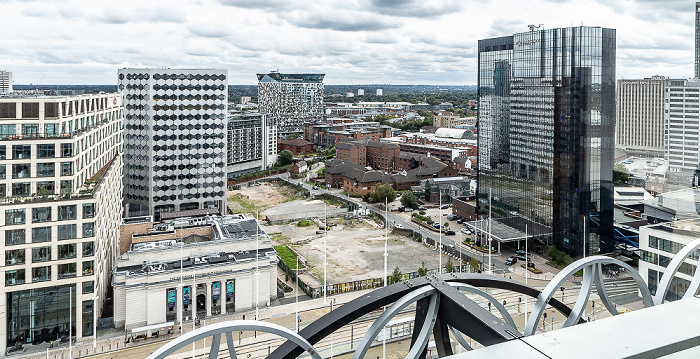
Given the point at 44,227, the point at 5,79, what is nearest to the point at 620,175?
the point at 44,227

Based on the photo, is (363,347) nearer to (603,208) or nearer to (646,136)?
(603,208)

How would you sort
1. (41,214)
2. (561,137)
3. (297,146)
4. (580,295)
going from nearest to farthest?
1. (580,295)
2. (41,214)
3. (561,137)
4. (297,146)

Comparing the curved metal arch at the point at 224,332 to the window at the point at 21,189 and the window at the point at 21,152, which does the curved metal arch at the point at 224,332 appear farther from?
the window at the point at 21,152

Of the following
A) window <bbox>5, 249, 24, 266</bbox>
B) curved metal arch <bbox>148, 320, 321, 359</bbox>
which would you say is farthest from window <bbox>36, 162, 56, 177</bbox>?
curved metal arch <bbox>148, 320, 321, 359</bbox>

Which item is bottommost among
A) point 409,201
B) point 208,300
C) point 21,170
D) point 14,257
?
point 208,300

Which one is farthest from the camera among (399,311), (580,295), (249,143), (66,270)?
(249,143)

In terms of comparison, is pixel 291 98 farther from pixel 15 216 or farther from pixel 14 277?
pixel 14 277

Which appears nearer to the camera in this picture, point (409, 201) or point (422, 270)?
point (422, 270)

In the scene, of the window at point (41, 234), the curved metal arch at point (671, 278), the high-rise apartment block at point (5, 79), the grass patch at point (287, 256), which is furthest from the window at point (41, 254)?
the high-rise apartment block at point (5, 79)

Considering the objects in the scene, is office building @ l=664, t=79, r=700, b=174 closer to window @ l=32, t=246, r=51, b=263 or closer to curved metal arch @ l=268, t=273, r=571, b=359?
window @ l=32, t=246, r=51, b=263
